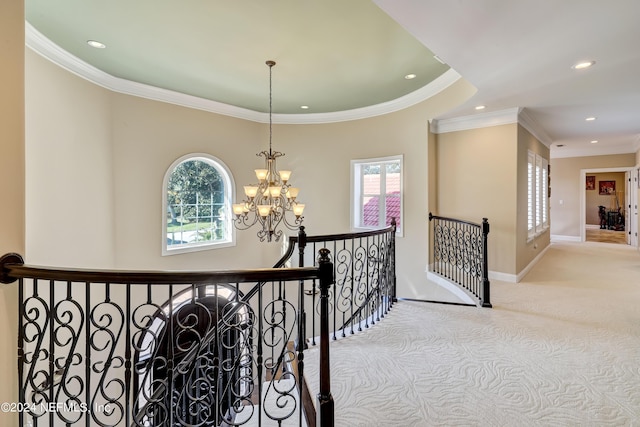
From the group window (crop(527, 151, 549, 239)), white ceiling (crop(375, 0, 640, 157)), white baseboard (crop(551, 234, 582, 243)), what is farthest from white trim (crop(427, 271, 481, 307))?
white baseboard (crop(551, 234, 582, 243))

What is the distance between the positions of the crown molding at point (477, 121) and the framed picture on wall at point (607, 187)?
11550 millimetres

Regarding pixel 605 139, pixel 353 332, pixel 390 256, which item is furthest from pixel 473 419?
pixel 605 139

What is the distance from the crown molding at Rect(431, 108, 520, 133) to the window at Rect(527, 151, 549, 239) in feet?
3.47

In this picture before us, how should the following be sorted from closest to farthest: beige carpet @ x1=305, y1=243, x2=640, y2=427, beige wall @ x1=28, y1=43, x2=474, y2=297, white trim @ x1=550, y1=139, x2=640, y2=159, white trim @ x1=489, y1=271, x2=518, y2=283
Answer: beige carpet @ x1=305, y1=243, x2=640, y2=427
beige wall @ x1=28, y1=43, x2=474, y2=297
white trim @ x1=489, y1=271, x2=518, y2=283
white trim @ x1=550, y1=139, x2=640, y2=159

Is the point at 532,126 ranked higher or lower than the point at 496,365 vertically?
higher

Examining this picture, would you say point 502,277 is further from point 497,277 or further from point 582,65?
point 582,65

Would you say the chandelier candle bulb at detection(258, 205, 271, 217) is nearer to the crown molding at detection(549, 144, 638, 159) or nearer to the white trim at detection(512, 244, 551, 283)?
the white trim at detection(512, 244, 551, 283)

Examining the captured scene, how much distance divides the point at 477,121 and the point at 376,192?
2071 millimetres

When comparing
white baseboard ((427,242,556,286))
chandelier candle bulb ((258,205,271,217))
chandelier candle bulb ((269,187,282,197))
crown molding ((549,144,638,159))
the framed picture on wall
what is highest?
crown molding ((549,144,638,159))

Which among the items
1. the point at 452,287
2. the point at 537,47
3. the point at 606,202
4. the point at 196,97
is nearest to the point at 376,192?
the point at 452,287

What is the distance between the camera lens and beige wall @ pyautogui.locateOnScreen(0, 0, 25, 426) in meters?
1.65

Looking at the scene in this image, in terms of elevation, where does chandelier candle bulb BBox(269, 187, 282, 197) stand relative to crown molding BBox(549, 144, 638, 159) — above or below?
below

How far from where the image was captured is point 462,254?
465 cm

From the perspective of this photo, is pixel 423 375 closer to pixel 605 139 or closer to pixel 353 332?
pixel 353 332
